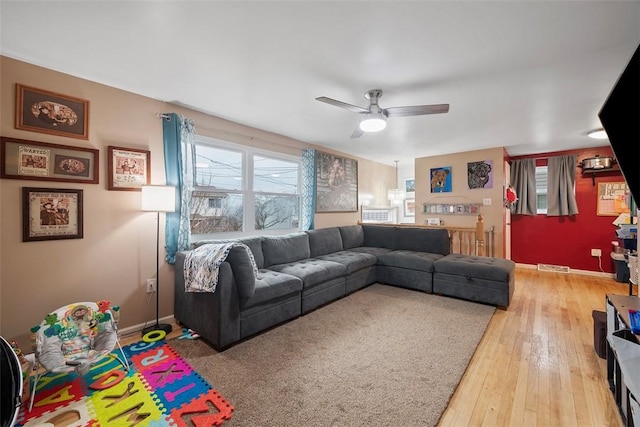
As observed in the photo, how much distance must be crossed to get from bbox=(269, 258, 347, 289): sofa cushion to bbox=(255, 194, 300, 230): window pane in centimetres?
82

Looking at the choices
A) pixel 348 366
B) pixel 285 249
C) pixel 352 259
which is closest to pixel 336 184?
pixel 352 259

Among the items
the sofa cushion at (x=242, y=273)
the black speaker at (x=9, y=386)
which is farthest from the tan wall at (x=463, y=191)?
the black speaker at (x=9, y=386)

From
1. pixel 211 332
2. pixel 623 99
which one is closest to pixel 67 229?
pixel 211 332

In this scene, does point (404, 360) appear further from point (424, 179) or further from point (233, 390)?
point (424, 179)

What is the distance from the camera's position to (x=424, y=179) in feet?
18.6

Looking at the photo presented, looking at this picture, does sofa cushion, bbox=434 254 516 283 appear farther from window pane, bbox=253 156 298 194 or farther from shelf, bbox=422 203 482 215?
window pane, bbox=253 156 298 194

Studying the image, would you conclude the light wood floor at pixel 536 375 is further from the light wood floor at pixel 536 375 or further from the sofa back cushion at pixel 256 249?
the sofa back cushion at pixel 256 249

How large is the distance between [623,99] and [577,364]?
6.35 feet

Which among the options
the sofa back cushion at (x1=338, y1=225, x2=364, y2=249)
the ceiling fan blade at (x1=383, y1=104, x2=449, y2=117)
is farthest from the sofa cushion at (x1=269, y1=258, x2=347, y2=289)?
the ceiling fan blade at (x1=383, y1=104, x2=449, y2=117)

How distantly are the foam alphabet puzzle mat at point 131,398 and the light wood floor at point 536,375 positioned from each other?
147cm

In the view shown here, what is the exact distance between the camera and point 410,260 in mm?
3816

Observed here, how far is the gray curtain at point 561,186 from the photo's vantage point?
482 centimetres

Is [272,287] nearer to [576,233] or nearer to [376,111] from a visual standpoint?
[376,111]

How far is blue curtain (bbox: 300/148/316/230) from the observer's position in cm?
434
